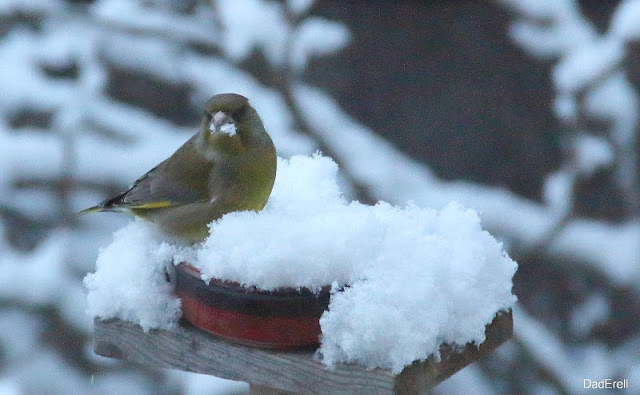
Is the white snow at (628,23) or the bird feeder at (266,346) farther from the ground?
the white snow at (628,23)

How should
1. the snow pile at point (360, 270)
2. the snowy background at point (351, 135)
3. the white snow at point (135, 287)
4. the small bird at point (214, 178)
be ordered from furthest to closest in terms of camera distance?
the snowy background at point (351, 135) → the small bird at point (214, 178) → the white snow at point (135, 287) → the snow pile at point (360, 270)

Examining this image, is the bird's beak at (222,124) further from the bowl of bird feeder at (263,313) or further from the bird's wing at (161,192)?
the bowl of bird feeder at (263,313)

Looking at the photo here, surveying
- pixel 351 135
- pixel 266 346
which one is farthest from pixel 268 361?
pixel 351 135

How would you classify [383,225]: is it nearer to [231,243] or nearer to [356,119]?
[231,243]

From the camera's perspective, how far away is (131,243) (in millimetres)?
2215

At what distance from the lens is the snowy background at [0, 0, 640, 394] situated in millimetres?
4148


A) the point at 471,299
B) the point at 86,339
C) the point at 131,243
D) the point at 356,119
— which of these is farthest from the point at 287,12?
the point at 471,299

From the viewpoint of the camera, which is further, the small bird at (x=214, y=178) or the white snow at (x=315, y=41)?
the white snow at (x=315, y=41)

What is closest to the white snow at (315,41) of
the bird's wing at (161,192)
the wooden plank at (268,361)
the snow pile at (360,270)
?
the bird's wing at (161,192)

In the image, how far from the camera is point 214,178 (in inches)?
89.0

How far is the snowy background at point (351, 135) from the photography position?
4148 mm

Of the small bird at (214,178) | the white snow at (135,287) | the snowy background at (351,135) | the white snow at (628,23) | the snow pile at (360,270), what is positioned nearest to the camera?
the snow pile at (360,270)

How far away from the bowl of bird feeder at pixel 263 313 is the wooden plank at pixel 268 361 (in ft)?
0.09

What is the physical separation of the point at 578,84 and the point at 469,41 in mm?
746
